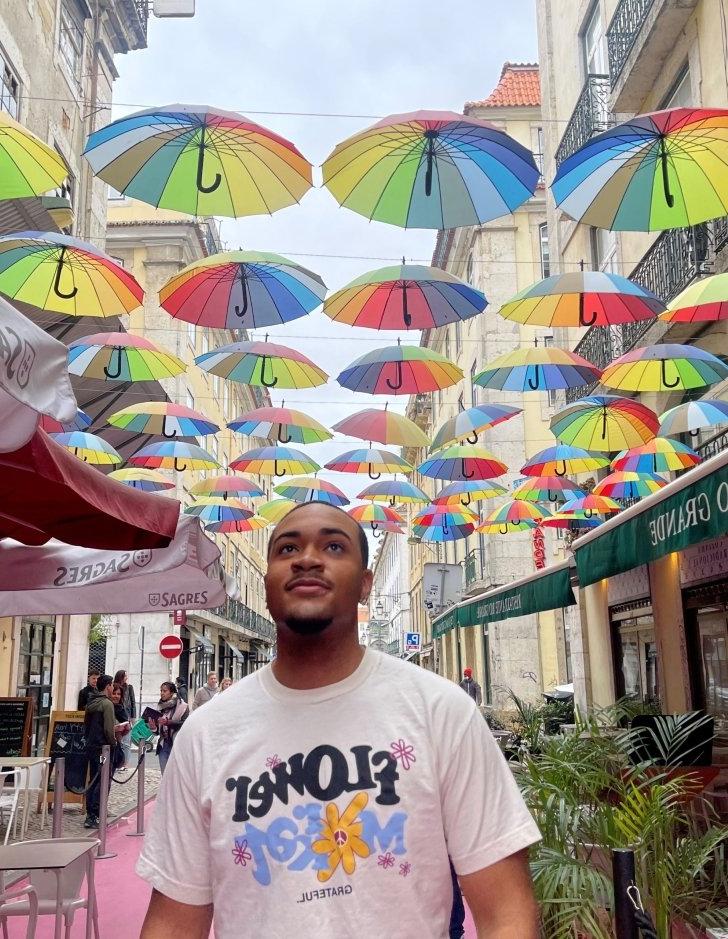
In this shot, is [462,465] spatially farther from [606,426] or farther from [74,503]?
[74,503]

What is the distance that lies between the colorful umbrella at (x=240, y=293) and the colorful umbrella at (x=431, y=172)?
2026 millimetres

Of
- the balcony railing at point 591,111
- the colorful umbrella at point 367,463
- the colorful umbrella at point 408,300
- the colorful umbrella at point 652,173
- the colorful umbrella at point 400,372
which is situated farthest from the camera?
the balcony railing at point 591,111

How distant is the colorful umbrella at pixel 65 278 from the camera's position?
29.3ft

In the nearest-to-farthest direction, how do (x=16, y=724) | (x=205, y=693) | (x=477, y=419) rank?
(x=16, y=724)
(x=477, y=419)
(x=205, y=693)

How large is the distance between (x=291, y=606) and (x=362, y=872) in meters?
0.57

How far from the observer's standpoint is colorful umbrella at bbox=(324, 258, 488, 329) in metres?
9.20

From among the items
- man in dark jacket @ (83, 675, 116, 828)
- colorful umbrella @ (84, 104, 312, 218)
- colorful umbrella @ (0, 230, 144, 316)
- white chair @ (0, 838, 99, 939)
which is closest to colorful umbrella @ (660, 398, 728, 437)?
colorful umbrella @ (84, 104, 312, 218)

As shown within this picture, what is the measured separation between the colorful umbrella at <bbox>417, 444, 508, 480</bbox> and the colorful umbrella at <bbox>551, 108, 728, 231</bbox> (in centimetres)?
730

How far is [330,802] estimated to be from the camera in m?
1.99

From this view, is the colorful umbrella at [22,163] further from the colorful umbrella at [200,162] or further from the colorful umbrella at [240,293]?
the colorful umbrella at [240,293]

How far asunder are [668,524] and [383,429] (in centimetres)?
701

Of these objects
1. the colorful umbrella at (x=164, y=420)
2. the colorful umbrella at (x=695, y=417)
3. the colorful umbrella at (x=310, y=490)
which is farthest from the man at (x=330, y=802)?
the colorful umbrella at (x=310, y=490)

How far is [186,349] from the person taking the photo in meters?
35.3

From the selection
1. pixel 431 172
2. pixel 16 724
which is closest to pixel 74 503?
pixel 431 172
